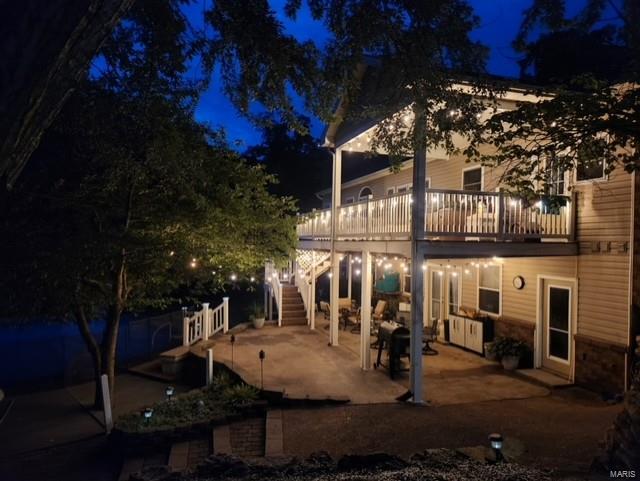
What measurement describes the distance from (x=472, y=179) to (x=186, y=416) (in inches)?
392

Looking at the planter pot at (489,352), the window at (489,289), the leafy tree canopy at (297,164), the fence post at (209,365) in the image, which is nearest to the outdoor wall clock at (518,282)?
the window at (489,289)

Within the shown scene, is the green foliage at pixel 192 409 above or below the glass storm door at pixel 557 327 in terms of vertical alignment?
below

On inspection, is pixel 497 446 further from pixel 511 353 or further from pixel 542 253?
pixel 511 353

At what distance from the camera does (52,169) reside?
8727 millimetres

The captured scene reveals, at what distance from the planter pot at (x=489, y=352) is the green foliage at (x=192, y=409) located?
6.24m

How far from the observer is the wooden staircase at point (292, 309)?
16.4 m

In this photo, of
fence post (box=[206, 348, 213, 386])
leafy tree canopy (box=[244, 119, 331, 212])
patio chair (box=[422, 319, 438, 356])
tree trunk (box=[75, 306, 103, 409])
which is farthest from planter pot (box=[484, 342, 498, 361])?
leafy tree canopy (box=[244, 119, 331, 212])

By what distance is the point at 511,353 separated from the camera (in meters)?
10.6

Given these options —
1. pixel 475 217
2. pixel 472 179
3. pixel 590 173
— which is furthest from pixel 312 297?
pixel 590 173

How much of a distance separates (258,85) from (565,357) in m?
8.89

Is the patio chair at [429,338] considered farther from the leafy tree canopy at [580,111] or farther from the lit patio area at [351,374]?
the leafy tree canopy at [580,111]

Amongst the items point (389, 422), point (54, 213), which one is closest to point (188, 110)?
point (54, 213)

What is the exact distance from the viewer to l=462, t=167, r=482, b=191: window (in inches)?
502

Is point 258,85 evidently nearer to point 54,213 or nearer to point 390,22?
point 390,22
